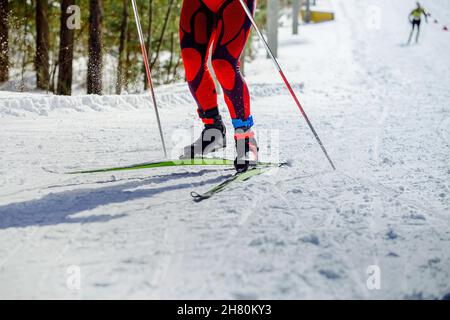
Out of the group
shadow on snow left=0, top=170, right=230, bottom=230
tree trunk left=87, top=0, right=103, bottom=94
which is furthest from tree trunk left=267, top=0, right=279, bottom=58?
shadow on snow left=0, top=170, right=230, bottom=230

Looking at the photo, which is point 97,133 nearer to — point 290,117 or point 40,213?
point 40,213

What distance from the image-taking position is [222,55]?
2.63 meters

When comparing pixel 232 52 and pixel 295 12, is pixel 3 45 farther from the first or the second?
pixel 295 12

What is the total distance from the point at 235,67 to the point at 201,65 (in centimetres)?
25

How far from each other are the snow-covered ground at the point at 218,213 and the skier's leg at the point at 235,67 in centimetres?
24

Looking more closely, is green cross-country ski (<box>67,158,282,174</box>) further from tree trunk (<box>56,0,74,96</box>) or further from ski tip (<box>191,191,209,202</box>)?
tree trunk (<box>56,0,74,96</box>)

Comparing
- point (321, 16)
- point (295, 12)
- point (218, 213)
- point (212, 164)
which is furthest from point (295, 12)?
point (218, 213)

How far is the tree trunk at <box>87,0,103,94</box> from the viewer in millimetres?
7752

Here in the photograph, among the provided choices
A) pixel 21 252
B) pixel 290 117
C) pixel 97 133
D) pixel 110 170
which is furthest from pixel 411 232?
pixel 290 117

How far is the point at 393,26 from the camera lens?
20.2m

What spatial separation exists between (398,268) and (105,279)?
977 millimetres

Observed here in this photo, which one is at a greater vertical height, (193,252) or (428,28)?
(428,28)

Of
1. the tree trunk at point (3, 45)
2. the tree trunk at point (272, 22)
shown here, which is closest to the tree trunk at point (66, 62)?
the tree trunk at point (3, 45)

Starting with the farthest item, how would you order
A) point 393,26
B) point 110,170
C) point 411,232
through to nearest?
point 393,26, point 110,170, point 411,232
